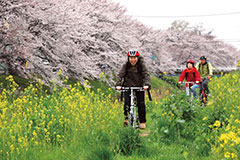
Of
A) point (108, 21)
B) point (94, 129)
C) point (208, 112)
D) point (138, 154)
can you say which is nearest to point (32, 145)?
point (94, 129)

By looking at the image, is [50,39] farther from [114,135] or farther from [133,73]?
[114,135]

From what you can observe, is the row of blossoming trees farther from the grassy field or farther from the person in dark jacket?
the person in dark jacket

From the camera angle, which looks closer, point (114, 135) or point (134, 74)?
point (114, 135)

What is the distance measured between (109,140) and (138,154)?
536 millimetres

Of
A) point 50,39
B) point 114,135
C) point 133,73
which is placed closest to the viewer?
point 114,135

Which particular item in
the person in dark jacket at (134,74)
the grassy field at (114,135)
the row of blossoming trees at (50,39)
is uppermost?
the row of blossoming trees at (50,39)

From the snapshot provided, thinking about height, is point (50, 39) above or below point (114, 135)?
above

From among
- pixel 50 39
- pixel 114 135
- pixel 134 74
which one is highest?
pixel 50 39

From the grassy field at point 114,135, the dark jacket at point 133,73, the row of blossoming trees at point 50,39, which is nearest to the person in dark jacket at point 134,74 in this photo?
the dark jacket at point 133,73

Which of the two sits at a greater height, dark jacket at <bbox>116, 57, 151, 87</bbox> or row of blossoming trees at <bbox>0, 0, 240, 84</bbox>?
row of blossoming trees at <bbox>0, 0, 240, 84</bbox>

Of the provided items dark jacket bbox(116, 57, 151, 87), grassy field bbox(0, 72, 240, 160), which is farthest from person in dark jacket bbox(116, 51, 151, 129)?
grassy field bbox(0, 72, 240, 160)

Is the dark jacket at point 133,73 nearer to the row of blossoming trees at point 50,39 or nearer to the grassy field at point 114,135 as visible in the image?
the grassy field at point 114,135

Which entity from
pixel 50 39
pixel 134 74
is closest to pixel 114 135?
pixel 134 74

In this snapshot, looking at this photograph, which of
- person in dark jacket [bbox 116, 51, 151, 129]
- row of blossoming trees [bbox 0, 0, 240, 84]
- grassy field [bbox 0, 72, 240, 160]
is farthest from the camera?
row of blossoming trees [bbox 0, 0, 240, 84]
